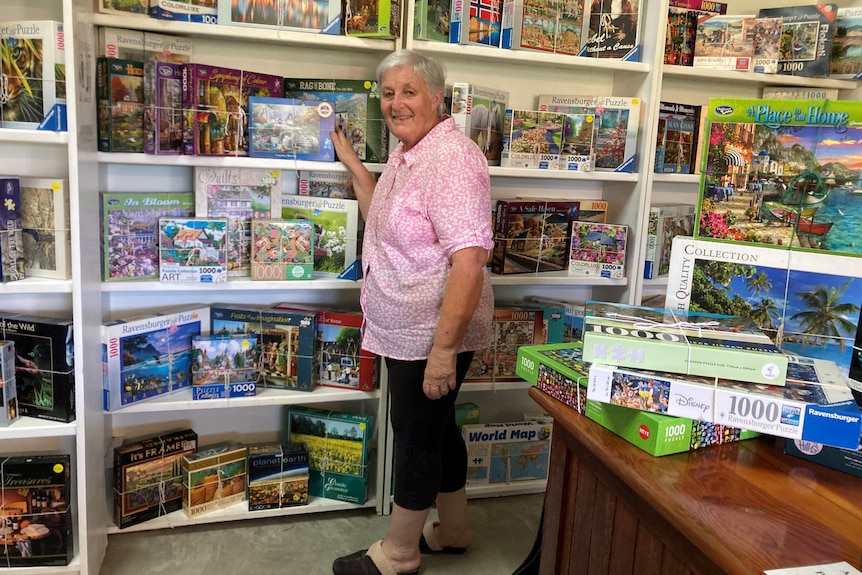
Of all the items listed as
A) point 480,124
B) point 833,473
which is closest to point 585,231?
point 480,124

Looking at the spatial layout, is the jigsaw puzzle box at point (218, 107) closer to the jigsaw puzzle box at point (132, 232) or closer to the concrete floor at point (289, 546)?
the jigsaw puzzle box at point (132, 232)

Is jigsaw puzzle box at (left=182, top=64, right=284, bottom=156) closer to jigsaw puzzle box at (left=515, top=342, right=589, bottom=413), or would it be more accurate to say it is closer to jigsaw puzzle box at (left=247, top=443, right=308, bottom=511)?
jigsaw puzzle box at (left=247, top=443, right=308, bottom=511)

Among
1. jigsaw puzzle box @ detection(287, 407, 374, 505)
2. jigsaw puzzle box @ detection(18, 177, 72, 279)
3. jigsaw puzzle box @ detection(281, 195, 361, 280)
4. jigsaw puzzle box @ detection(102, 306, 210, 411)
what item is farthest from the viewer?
jigsaw puzzle box @ detection(287, 407, 374, 505)

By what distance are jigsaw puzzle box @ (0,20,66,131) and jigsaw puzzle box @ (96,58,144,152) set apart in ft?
0.65

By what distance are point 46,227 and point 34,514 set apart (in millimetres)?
908

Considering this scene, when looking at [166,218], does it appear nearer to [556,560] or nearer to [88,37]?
[88,37]

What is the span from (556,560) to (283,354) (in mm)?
1367

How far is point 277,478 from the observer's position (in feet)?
8.51

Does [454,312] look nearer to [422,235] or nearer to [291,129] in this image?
[422,235]

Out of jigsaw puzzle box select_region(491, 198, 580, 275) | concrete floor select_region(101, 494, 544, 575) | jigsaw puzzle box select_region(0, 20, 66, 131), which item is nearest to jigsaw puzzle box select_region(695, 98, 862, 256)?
jigsaw puzzle box select_region(491, 198, 580, 275)

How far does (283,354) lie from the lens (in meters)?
2.58

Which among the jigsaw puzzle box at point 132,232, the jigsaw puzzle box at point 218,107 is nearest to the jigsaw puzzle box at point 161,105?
the jigsaw puzzle box at point 218,107

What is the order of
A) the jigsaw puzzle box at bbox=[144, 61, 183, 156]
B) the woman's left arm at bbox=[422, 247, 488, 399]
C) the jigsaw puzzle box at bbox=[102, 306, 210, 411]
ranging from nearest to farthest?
the woman's left arm at bbox=[422, 247, 488, 399] < the jigsaw puzzle box at bbox=[144, 61, 183, 156] < the jigsaw puzzle box at bbox=[102, 306, 210, 411]

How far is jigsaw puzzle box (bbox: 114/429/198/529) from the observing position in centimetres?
244
